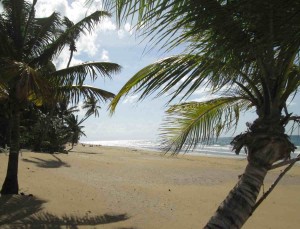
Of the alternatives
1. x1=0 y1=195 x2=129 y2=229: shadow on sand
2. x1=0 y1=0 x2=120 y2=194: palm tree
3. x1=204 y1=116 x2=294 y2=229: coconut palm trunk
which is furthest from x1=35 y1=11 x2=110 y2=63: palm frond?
x1=204 y1=116 x2=294 y2=229: coconut palm trunk

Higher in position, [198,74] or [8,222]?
[198,74]

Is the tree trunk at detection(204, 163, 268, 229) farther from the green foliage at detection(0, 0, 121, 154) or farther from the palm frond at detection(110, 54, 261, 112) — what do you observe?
the green foliage at detection(0, 0, 121, 154)

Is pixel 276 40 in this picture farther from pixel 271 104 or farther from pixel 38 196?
pixel 38 196

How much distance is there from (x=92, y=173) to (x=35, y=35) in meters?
7.17

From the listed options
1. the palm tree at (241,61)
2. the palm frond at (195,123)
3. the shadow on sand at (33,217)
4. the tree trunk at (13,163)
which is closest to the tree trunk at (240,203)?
the palm tree at (241,61)

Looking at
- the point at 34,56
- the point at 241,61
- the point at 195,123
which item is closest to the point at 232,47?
the point at 241,61

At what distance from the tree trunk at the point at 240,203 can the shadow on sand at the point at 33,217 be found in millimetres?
4430

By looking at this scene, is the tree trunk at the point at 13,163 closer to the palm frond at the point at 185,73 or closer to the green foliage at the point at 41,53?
the green foliage at the point at 41,53

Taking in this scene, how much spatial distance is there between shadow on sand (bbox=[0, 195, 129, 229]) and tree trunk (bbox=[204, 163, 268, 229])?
14.5 ft

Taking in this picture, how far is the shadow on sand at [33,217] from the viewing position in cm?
641

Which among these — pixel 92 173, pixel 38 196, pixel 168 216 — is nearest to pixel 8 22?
pixel 38 196

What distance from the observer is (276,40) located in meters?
2.59

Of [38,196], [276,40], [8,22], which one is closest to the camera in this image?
[276,40]

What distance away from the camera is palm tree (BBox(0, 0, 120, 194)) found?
780cm
